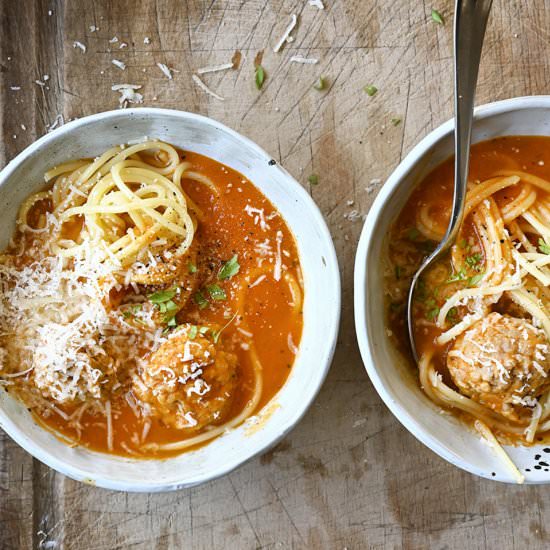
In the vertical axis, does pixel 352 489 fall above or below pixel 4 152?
below

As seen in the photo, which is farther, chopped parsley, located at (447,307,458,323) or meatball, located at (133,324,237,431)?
chopped parsley, located at (447,307,458,323)

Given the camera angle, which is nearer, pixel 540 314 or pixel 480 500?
pixel 540 314

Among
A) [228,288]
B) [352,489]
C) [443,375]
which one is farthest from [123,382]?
[443,375]

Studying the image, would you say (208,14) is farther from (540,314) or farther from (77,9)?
(540,314)

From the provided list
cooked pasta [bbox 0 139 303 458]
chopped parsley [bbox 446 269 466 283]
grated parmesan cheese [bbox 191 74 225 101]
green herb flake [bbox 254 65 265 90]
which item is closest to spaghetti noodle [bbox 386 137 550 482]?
chopped parsley [bbox 446 269 466 283]

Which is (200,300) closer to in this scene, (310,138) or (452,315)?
(310,138)

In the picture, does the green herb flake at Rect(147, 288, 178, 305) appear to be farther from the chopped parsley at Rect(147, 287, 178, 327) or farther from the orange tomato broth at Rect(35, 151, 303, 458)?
the orange tomato broth at Rect(35, 151, 303, 458)
